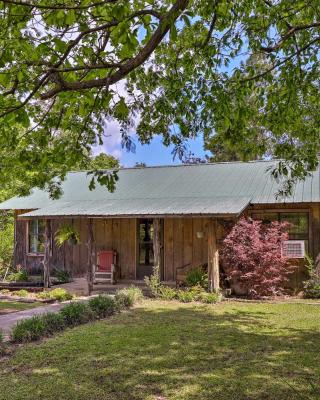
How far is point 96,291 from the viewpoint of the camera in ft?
44.2

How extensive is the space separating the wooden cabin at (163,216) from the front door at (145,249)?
1.4 inches

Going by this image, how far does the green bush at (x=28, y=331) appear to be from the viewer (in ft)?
24.2

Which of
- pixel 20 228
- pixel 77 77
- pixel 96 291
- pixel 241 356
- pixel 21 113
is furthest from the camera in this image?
pixel 20 228

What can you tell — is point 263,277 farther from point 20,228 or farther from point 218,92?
point 20,228

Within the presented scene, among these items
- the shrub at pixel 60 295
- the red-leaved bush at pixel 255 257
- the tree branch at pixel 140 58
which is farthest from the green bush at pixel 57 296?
the tree branch at pixel 140 58

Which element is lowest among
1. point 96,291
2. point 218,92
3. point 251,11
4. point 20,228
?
point 96,291

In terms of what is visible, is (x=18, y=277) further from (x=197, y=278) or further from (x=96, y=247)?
(x=197, y=278)

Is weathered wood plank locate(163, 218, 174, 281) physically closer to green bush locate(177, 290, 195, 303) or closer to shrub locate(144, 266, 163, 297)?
shrub locate(144, 266, 163, 297)

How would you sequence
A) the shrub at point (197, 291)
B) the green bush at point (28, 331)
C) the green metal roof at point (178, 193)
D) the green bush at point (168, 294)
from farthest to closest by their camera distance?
the green metal roof at point (178, 193), the green bush at point (168, 294), the shrub at point (197, 291), the green bush at point (28, 331)

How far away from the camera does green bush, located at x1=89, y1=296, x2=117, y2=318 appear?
377 inches

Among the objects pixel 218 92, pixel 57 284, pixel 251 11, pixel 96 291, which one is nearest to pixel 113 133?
pixel 218 92

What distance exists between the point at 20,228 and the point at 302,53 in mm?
13878

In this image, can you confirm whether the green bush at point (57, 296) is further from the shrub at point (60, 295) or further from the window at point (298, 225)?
the window at point (298, 225)

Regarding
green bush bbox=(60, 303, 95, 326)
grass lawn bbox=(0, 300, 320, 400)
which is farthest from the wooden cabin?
green bush bbox=(60, 303, 95, 326)
